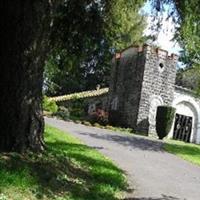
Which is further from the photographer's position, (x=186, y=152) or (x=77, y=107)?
(x=77, y=107)

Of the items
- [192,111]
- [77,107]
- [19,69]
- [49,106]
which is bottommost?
[49,106]

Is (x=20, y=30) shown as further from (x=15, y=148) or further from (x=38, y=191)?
(x=38, y=191)

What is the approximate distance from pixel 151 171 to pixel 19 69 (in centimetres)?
646

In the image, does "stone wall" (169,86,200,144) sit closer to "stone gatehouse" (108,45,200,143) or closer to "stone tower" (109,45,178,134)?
"stone gatehouse" (108,45,200,143)

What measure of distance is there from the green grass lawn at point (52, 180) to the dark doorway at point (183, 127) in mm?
25464

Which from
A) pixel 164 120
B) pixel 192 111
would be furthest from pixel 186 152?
pixel 192 111

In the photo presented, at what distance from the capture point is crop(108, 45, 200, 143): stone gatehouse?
3525 centimetres

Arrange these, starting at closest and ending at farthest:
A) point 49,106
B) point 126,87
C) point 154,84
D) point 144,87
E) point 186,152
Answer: point 186,152 → point 144,87 → point 154,84 → point 126,87 → point 49,106

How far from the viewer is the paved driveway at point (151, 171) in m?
11.9

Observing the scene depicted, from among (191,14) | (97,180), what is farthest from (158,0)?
(97,180)

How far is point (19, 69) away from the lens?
10.0 metres

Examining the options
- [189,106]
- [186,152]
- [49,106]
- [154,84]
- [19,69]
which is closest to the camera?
[19,69]

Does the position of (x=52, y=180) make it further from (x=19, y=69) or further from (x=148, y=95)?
(x=148, y=95)

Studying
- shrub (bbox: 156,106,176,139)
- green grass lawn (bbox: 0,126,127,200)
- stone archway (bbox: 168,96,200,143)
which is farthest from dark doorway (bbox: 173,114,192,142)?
green grass lawn (bbox: 0,126,127,200)
